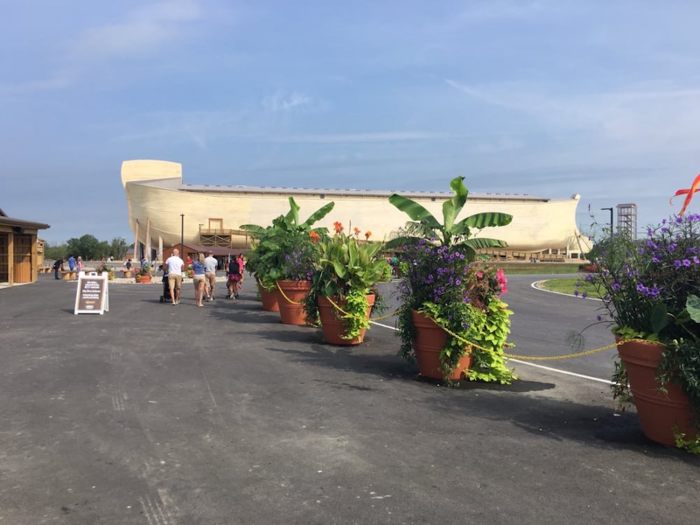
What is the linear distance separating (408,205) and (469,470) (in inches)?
217

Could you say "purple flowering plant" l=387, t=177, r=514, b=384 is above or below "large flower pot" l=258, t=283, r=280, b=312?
above

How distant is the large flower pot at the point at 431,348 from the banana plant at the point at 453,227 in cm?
110

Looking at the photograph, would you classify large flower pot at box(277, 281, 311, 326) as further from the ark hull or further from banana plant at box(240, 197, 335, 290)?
the ark hull

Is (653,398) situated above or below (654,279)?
below

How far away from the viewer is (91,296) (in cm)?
1670

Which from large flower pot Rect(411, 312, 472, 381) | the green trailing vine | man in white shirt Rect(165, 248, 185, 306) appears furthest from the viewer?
man in white shirt Rect(165, 248, 185, 306)

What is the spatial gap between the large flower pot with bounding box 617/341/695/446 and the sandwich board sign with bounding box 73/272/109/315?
14.2 meters

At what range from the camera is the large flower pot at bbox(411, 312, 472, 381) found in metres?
8.12

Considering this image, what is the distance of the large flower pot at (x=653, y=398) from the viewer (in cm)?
529

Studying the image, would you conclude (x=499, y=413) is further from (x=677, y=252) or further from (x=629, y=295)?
(x=677, y=252)

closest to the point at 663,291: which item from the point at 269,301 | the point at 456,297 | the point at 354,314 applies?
the point at 456,297

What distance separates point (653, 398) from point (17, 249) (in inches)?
1358

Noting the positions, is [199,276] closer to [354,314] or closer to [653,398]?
[354,314]

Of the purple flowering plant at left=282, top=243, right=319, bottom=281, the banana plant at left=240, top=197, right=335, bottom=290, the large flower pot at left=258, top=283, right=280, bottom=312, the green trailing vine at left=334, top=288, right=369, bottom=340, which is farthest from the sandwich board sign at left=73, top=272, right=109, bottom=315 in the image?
the green trailing vine at left=334, top=288, right=369, bottom=340
